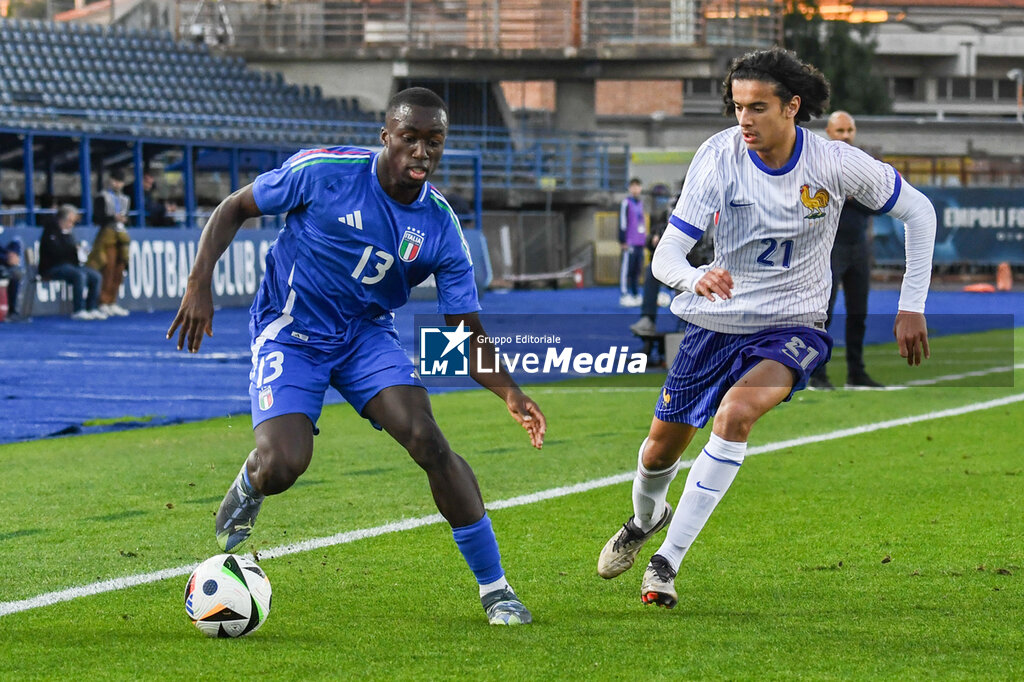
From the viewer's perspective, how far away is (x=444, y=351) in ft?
17.9

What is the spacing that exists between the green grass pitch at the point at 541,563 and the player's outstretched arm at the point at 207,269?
3.25 ft

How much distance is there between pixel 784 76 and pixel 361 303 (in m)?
1.78

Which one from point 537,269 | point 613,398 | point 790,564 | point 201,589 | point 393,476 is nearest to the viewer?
point 201,589

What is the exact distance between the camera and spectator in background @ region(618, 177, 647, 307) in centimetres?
2706

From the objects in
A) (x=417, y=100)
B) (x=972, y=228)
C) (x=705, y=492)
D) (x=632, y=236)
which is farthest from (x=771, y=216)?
(x=972, y=228)

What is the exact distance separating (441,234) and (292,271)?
0.55 m

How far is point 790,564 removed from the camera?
234 inches

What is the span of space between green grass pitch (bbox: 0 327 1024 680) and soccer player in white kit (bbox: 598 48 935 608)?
534mm

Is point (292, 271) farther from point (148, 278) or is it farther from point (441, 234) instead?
point (148, 278)

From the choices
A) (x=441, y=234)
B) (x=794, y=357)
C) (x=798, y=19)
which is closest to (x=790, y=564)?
(x=794, y=357)

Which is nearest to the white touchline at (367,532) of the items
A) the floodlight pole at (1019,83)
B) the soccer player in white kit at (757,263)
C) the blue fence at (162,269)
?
the soccer player in white kit at (757,263)

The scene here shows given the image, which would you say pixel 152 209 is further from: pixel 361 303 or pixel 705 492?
pixel 705 492

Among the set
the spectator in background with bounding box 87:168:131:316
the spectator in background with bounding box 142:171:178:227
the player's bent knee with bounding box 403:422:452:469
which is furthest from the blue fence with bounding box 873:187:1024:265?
the player's bent knee with bounding box 403:422:452:469

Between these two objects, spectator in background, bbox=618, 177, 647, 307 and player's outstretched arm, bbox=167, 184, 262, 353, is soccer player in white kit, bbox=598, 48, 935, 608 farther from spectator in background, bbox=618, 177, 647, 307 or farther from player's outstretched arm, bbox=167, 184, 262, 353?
spectator in background, bbox=618, 177, 647, 307
